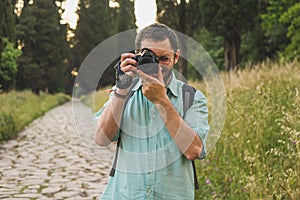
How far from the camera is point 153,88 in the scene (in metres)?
1.82

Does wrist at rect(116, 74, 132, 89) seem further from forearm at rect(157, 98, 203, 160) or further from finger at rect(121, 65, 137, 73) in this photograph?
forearm at rect(157, 98, 203, 160)

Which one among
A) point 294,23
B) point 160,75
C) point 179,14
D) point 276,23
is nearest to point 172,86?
point 160,75

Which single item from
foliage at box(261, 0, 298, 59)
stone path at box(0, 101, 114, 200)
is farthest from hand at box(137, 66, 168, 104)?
foliage at box(261, 0, 298, 59)

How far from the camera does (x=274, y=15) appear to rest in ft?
68.7

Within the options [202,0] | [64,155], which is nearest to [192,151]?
[64,155]

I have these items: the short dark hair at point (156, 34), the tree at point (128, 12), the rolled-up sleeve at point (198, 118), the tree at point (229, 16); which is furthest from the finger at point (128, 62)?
the tree at point (229, 16)

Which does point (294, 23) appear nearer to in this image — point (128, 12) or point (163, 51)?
point (128, 12)

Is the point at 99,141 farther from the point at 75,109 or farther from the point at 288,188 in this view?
the point at 288,188

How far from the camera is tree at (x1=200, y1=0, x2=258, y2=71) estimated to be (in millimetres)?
18922

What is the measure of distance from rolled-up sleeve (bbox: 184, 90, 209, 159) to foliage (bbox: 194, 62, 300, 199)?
1706 millimetres

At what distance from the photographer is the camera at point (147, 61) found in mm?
1826

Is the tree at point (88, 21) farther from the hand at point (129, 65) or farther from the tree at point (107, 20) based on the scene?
the hand at point (129, 65)

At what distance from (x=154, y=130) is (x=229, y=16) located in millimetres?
18206

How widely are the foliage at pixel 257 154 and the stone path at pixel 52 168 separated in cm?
134
